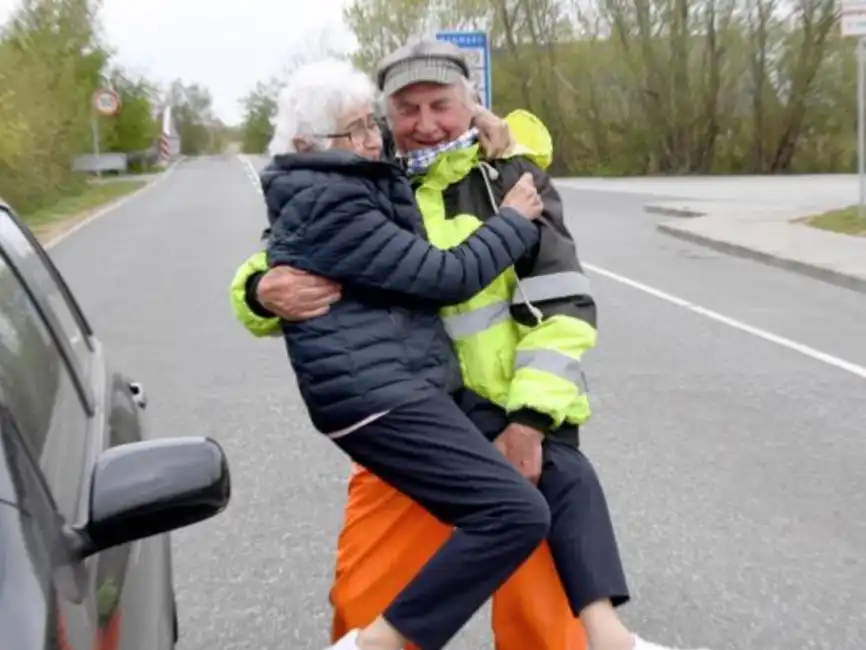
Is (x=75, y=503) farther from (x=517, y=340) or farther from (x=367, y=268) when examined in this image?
(x=517, y=340)

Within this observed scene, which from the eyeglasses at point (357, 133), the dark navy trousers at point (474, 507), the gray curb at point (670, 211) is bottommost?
the gray curb at point (670, 211)

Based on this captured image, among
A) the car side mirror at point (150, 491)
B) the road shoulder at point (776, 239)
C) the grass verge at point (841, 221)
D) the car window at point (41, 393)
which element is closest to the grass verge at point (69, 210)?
the road shoulder at point (776, 239)

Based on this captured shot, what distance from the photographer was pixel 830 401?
304 inches

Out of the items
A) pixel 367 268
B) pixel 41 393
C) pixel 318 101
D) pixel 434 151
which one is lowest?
pixel 41 393

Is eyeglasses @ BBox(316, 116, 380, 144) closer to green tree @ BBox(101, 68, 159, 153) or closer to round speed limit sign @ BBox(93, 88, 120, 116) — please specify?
round speed limit sign @ BBox(93, 88, 120, 116)

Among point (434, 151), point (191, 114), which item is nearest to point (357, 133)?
point (434, 151)

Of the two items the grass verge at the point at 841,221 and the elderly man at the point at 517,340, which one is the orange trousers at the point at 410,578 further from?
the grass verge at the point at 841,221

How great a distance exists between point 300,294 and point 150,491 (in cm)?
85

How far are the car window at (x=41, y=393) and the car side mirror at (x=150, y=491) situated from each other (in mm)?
92

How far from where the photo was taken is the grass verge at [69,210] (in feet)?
84.8

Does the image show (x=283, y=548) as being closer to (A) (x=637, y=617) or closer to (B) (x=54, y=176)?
(A) (x=637, y=617)

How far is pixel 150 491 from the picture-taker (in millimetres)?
2141

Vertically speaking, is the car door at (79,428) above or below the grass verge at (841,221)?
above

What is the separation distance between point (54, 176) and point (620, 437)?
30930mm
